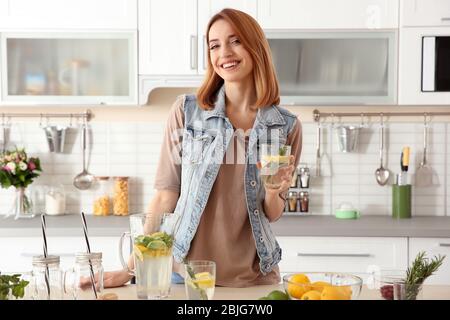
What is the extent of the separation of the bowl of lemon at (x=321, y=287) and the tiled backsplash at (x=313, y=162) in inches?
93.6

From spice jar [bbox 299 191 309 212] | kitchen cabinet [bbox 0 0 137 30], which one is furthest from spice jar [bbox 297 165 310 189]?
kitchen cabinet [bbox 0 0 137 30]

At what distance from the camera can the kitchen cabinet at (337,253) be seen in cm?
322

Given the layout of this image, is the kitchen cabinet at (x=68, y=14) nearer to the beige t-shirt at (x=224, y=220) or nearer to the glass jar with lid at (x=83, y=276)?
the beige t-shirt at (x=224, y=220)

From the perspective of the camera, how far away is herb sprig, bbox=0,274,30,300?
128cm

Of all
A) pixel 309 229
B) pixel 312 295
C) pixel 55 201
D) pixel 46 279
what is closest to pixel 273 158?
pixel 312 295

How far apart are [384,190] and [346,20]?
38.4 inches

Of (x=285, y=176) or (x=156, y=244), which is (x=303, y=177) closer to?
(x=285, y=176)

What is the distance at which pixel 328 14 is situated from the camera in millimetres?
3416

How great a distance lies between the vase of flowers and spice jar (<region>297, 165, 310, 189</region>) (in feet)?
4.61

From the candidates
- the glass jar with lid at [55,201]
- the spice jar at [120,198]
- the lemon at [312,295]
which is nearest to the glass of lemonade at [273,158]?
the lemon at [312,295]

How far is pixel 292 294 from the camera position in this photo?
1.32m

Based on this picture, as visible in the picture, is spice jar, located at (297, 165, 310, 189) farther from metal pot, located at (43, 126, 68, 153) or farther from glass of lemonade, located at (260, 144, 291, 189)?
glass of lemonade, located at (260, 144, 291, 189)

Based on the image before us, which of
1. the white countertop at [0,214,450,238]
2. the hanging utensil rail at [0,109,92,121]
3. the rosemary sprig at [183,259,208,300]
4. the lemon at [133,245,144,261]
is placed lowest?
the white countertop at [0,214,450,238]
